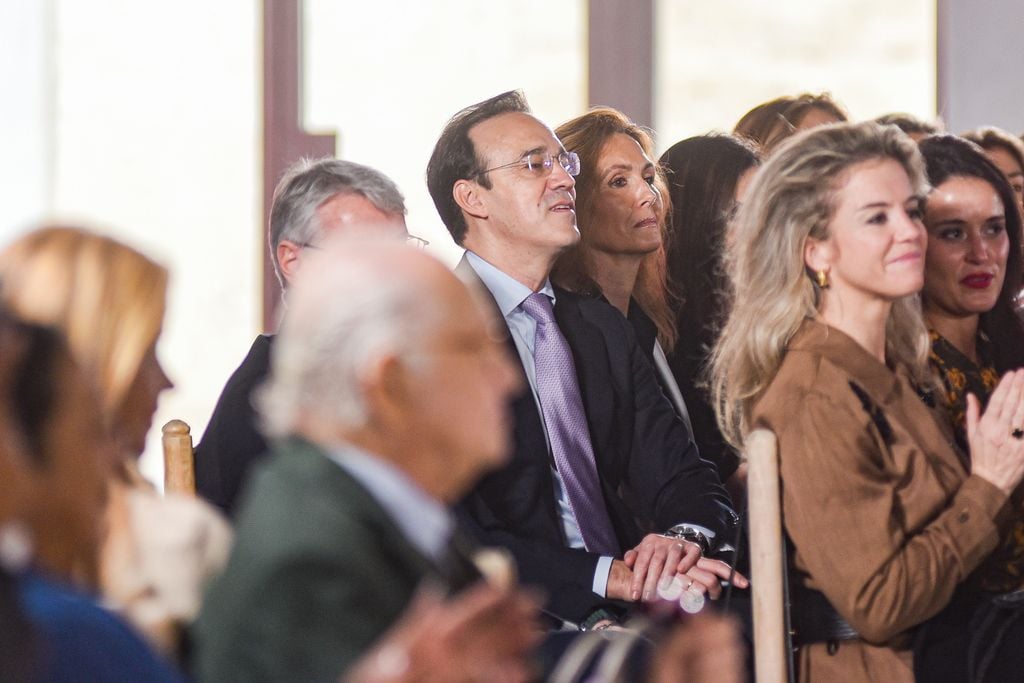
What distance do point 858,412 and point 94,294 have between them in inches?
50.9

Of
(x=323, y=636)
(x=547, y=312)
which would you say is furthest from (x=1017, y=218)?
(x=323, y=636)

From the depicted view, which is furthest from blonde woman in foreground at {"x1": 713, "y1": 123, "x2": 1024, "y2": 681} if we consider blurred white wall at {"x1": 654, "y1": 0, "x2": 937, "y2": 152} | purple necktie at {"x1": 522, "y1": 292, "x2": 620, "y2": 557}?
blurred white wall at {"x1": 654, "y1": 0, "x2": 937, "y2": 152}

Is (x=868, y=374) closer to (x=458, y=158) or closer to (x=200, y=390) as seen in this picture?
(x=458, y=158)

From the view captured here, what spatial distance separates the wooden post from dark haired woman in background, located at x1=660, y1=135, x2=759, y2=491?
1.21 metres

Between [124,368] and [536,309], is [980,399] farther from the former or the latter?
[124,368]

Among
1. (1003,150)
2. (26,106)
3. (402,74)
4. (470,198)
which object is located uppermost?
(402,74)

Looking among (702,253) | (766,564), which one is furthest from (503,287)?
(766,564)

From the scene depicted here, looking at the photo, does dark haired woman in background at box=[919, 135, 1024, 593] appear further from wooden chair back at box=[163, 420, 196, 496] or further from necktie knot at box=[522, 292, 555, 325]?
wooden chair back at box=[163, 420, 196, 496]

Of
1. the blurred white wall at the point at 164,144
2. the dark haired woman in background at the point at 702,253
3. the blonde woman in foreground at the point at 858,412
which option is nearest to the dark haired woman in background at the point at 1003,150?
the dark haired woman in background at the point at 702,253

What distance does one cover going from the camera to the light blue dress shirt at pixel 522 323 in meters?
2.88

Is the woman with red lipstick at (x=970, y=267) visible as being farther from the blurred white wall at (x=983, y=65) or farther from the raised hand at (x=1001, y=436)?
the blurred white wall at (x=983, y=65)

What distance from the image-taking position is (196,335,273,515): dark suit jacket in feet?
8.80

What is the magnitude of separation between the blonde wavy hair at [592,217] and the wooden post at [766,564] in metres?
1.27

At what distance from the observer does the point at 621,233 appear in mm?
3418
